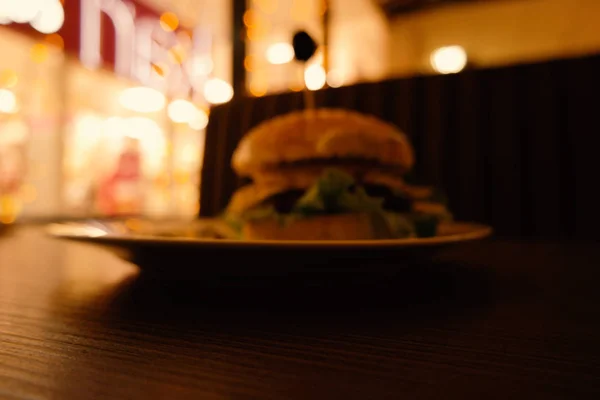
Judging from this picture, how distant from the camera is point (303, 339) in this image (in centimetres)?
29

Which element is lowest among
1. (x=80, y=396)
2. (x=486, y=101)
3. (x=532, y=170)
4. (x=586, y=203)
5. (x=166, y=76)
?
(x=80, y=396)

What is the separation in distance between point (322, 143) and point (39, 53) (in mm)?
3849

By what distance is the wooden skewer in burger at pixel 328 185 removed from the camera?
687mm

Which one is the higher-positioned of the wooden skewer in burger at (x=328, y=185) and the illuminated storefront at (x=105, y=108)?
the illuminated storefront at (x=105, y=108)

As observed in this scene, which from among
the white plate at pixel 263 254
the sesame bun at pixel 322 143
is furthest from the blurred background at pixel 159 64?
the white plate at pixel 263 254

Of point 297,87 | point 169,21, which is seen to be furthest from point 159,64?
point 297,87

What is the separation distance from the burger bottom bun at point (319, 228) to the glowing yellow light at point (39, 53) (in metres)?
3.90

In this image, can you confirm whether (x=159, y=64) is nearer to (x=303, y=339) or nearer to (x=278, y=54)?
(x=278, y=54)

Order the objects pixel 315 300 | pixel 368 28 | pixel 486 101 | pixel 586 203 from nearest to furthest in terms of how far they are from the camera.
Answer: pixel 315 300 → pixel 586 203 → pixel 486 101 → pixel 368 28

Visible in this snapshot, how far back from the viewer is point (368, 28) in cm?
570

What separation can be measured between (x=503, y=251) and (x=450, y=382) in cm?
67

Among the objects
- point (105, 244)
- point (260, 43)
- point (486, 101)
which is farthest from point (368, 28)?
point (105, 244)

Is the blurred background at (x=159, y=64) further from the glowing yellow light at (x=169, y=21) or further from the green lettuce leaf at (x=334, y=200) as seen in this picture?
the green lettuce leaf at (x=334, y=200)

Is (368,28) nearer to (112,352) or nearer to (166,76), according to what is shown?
(166,76)
